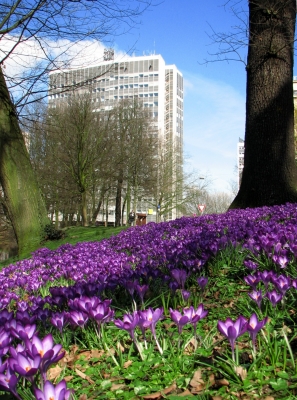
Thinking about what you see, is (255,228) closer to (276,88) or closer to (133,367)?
(133,367)

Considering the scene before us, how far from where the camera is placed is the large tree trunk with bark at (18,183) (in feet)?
33.4

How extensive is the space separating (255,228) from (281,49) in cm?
609

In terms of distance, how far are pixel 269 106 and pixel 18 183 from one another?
6296 mm

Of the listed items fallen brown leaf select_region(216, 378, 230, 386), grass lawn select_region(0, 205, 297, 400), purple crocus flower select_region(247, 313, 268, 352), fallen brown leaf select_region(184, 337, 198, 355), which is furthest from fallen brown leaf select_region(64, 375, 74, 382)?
purple crocus flower select_region(247, 313, 268, 352)

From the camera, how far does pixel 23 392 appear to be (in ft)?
5.13

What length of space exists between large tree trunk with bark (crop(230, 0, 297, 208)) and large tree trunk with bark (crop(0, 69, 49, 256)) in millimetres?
5126

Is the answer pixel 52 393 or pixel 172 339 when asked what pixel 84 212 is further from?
pixel 52 393

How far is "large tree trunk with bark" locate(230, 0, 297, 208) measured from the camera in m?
8.68

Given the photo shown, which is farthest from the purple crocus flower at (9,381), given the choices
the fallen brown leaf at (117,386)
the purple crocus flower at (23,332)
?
the fallen brown leaf at (117,386)

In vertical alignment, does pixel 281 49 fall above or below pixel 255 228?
above

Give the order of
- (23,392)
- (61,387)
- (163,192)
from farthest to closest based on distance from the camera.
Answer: (163,192) → (23,392) → (61,387)

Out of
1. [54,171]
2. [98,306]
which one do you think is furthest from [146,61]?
[98,306]

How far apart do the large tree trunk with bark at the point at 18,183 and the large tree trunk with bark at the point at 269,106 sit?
5126 mm

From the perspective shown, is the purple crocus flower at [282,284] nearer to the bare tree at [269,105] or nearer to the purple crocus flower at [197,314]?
the purple crocus flower at [197,314]
